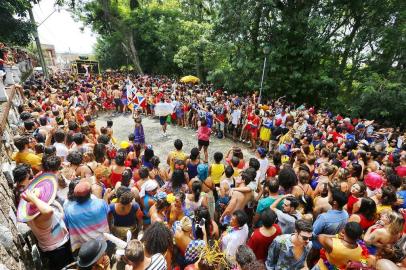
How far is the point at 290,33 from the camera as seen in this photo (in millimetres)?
15711

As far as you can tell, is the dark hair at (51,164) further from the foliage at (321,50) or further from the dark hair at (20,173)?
the foliage at (321,50)

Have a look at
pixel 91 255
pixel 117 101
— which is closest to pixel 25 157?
pixel 91 255

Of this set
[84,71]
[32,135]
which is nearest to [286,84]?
[32,135]

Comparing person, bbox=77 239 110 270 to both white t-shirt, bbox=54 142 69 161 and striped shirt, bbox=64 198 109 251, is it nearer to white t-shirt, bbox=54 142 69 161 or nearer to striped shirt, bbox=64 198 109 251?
striped shirt, bbox=64 198 109 251

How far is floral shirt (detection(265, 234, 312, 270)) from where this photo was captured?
3266 mm

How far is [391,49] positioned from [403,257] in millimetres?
15004

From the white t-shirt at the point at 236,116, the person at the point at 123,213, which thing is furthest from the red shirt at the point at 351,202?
the white t-shirt at the point at 236,116

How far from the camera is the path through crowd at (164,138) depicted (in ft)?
35.6

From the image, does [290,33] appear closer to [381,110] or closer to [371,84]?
[371,84]

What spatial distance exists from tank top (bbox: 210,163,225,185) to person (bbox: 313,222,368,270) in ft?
9.31

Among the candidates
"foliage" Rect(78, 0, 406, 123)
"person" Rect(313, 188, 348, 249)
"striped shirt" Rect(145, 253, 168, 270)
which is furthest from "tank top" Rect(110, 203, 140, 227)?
"foliage" Rect(78, 0, 406, 123)

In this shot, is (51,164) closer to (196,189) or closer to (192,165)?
(196,189)

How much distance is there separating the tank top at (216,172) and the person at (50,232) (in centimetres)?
298

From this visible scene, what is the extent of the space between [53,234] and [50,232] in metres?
0.06
